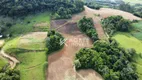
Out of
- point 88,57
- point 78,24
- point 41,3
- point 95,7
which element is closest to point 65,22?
point 78,24

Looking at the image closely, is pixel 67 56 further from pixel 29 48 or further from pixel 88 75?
pixel 29 48

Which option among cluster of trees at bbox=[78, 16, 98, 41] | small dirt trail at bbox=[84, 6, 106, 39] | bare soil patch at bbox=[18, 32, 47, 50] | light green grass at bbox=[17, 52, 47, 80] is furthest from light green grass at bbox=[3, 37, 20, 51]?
small dirt trail at bbox=[84, 6, 106, 39]

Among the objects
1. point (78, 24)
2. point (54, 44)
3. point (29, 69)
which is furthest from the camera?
point (78, 24)

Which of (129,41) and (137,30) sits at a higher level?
(137,30)

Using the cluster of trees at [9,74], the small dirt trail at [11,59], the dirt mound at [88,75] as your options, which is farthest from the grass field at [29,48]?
the dirt mound at [88,75]

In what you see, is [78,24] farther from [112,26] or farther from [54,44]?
[54,44]

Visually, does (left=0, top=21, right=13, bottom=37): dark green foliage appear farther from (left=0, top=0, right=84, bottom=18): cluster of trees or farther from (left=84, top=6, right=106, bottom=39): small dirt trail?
(left=84, top=6, right=106, bottom=39): small dirt trail

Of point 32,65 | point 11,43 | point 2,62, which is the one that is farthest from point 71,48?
point 2,62
